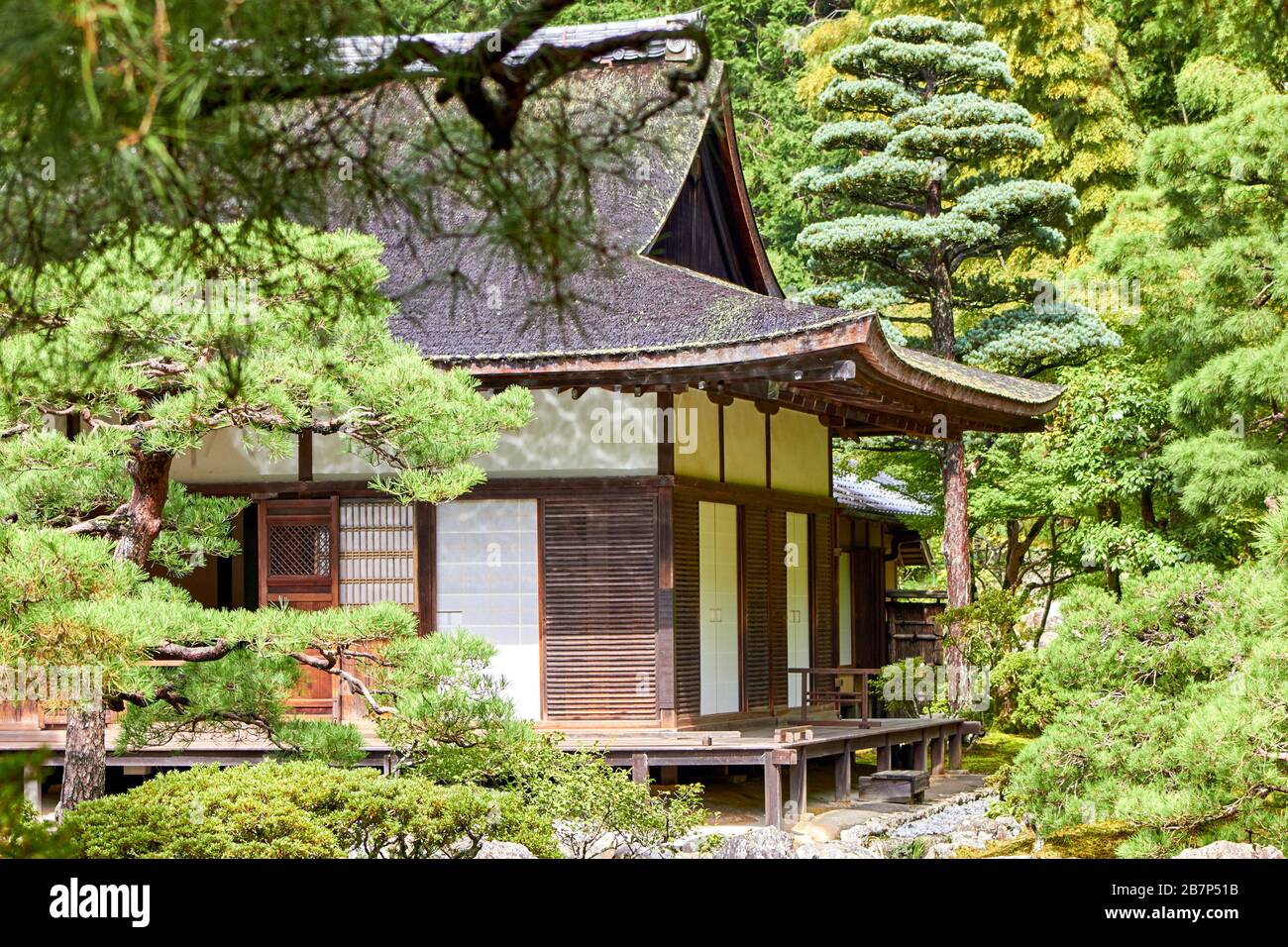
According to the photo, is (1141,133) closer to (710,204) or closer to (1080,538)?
(1080,538)

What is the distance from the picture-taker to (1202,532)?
1474cm

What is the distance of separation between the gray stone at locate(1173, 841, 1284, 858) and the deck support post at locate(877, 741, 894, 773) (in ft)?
21.4

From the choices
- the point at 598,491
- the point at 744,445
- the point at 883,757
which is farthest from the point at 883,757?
the point at 598,491

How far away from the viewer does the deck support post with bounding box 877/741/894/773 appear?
482 inches

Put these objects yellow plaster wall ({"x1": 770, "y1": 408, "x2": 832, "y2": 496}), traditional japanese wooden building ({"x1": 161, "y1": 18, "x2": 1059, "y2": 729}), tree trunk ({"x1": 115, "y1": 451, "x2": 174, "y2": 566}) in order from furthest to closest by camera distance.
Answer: yellow plaster wall ({"x1": 770, "y1": 408, "x2": 832, "y2": 496}) < traditional japanese wooden building ({"x1": 161, "y1": 18, "x2": 1059, "y2": 729}) < tree trunk ({"x1": 115, "y1": 451, "x2": 174, "y2": 566})

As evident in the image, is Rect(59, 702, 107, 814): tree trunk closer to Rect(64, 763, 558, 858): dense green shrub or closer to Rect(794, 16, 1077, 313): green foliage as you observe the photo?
Rect(64, 763, 558, 858): dense green shrub

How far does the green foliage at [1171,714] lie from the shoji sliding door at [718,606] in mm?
4205

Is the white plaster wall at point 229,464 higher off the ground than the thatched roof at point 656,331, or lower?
lower

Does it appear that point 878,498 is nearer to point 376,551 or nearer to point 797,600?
point 797,600

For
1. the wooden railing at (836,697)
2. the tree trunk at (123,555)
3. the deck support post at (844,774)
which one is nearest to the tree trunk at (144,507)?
the tree trunk at (123,555)

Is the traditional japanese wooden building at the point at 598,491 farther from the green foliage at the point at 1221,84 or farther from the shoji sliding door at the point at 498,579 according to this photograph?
the green foliage at the point at 1221,84

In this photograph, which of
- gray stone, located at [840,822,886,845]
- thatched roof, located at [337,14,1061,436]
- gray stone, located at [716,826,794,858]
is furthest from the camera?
thatched roof, located at [337,14,1061,436]

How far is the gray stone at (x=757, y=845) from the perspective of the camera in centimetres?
793

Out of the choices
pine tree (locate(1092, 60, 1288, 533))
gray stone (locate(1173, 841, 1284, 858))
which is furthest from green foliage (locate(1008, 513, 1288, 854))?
pine tree (locate(1092, 60, 1288, 533))
